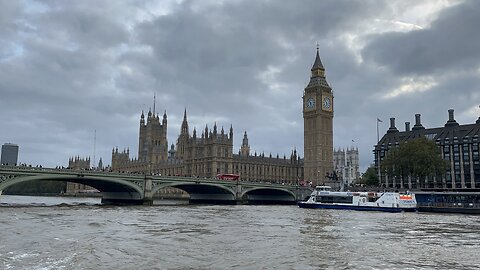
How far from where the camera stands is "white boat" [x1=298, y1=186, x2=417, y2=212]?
65688mm

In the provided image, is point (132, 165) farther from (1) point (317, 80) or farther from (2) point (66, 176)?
(2) point (66, 176)

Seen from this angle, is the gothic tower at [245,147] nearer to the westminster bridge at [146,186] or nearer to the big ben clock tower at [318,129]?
the big ben clock tower at [318,129]

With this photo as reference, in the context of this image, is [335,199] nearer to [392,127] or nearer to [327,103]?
[392,127]

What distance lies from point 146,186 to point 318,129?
74952 mm

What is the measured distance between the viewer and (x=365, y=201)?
68.7 meters

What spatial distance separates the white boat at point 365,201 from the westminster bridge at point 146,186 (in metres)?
17.8

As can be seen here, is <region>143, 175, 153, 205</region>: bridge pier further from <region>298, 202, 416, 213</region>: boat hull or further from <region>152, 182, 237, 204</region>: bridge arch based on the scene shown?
<region>298, 202, 416, 213</region>: boat hull

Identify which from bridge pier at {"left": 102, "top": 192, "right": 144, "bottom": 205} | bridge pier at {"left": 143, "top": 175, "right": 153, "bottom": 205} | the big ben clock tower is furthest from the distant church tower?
bridge pier at {"left": 143, "top": 175, "right": 153, "bottom": 205}

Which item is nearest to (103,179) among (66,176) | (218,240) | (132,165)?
(66,176)

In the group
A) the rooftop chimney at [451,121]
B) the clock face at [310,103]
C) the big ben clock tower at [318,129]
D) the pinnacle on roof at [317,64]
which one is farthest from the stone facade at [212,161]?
the rooftop chimney at [451,121]

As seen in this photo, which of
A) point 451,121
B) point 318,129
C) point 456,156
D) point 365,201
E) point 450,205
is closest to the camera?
point 450,205

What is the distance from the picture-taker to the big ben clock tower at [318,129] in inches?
5463

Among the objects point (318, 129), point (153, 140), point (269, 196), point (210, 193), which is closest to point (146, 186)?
point (210, 193)

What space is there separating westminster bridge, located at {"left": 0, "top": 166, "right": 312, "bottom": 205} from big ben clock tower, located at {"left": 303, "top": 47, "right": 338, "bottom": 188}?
33.1 meters
